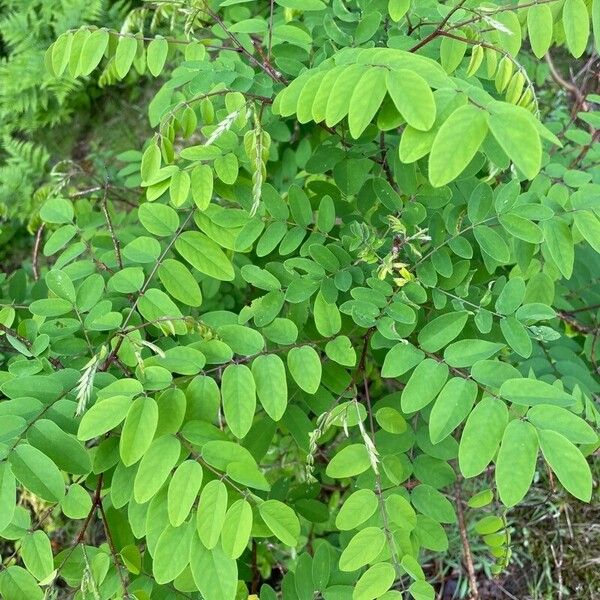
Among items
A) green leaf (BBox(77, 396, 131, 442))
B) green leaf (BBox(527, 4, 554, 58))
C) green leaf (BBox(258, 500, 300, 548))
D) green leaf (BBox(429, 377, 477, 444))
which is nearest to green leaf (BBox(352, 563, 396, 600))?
green leaf (BBox(258, 500, 300, 548))

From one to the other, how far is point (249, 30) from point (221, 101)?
0.22 meters

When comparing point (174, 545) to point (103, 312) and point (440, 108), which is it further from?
point (440, 108)

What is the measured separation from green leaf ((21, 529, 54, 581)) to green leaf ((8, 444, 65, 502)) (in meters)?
0.20

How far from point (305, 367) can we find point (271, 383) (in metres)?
0.09

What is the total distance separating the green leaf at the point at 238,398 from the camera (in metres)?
1.10

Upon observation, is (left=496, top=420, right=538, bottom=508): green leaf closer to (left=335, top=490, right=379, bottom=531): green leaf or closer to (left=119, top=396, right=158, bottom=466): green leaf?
(left=335, top=490, right=379, bottom=531): green leaf

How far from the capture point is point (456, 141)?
0.87 meters

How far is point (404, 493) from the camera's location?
1.30 m

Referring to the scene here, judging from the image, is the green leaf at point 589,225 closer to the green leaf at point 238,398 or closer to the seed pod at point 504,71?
the seed pod at point 504,71

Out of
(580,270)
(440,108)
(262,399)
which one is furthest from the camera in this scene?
(580,270)

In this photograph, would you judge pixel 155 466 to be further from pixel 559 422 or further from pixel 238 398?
pixel 559 422

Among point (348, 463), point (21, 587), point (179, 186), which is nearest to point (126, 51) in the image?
point (179, 186)

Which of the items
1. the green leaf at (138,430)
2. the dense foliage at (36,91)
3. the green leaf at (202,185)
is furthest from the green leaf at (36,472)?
the dense foliage at (36,91)

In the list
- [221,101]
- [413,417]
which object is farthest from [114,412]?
[221,101]
